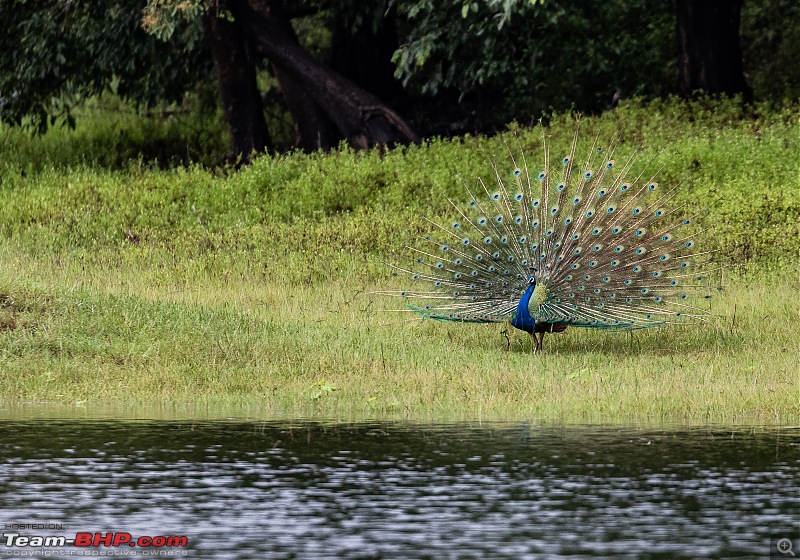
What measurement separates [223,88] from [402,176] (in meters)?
A: 5.03

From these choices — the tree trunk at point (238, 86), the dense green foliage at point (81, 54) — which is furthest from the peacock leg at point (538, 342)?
the dense green foliage at point (81, 54)

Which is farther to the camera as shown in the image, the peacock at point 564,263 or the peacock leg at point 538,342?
the peacock leg at point 538,342

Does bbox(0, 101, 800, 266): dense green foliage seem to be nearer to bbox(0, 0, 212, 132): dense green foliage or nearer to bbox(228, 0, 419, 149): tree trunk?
bbox(228, 0, 419, 149): tree trunk

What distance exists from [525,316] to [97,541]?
21.7 feet

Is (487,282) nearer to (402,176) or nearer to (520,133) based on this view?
(402,176)

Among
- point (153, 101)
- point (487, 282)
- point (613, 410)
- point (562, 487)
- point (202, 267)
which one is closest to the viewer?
point (562, 487)

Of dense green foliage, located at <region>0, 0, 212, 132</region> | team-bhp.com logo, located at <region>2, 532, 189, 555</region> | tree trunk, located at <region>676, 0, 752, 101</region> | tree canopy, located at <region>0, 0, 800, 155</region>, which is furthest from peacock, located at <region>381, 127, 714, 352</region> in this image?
dense green foliage, located at <region>0, 0, 212, 132</region>

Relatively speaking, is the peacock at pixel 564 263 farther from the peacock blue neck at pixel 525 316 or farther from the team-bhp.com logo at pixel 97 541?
the team-bhp.com logo at pixel 97 541

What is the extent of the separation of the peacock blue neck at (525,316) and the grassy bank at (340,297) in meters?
0.29

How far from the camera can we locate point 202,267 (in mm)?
18969

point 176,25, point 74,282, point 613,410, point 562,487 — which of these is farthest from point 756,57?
point 562,487

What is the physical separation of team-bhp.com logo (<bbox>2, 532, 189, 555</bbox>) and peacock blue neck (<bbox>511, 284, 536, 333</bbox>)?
6.38 m

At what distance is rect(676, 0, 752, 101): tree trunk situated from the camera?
24609 millimetres

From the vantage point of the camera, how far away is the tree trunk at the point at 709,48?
24.6m
